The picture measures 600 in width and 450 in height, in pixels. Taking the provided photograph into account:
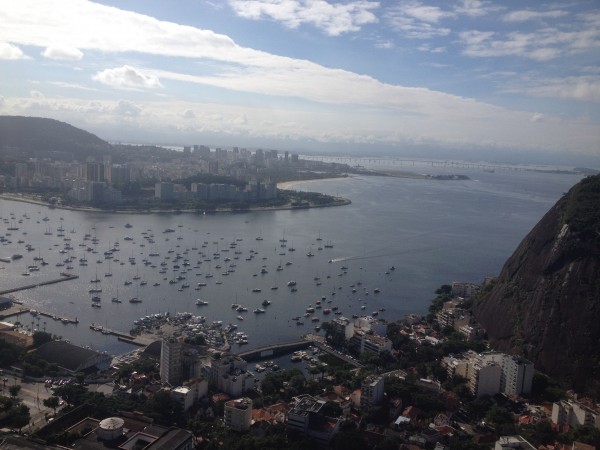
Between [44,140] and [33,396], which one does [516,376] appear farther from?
[44,140]

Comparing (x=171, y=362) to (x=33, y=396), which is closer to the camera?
(x=33, y=396)

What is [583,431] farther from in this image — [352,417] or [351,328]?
[351,328]

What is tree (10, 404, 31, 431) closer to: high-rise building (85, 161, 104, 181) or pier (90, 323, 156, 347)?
pier (90, 323, 156, 347)

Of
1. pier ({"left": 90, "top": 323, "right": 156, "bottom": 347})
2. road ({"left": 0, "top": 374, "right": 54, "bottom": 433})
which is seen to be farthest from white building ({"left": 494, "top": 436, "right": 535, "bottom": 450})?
pier ({"left": 90, "top": 323, "right": 156, "bottom": 347})

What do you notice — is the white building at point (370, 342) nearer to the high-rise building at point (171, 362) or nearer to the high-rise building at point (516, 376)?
the high-rise building at point (516, 376)

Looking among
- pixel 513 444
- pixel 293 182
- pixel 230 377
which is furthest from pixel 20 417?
pixel 293 182

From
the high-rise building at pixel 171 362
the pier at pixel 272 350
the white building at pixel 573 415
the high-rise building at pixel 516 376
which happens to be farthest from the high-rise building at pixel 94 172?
the white building at pixel 573 415

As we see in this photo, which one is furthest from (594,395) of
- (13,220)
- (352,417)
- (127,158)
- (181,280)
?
(127,158)
